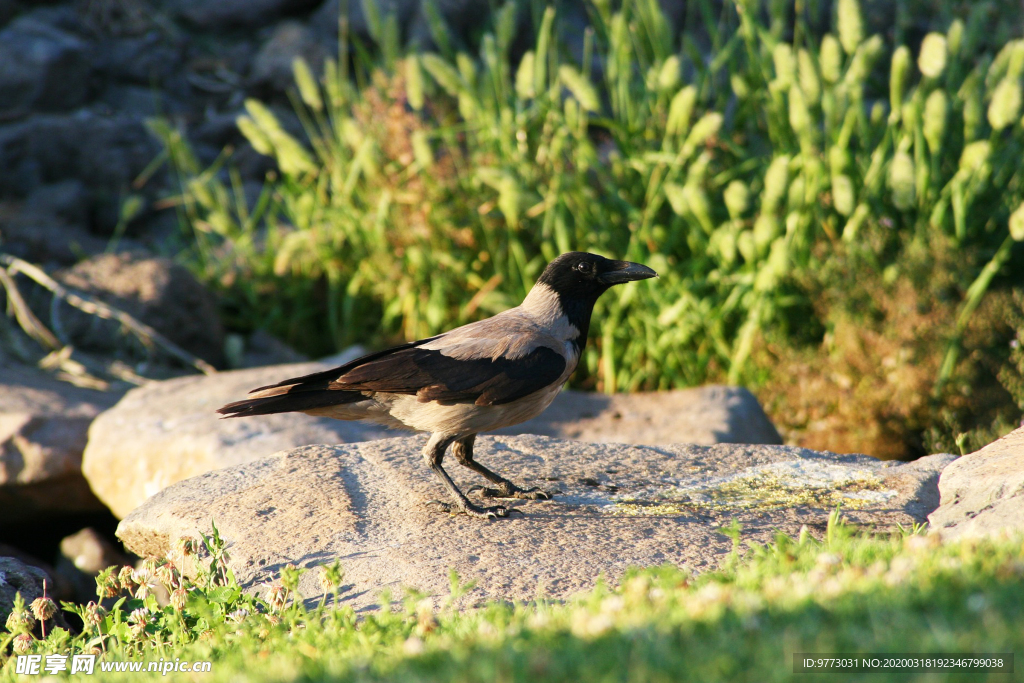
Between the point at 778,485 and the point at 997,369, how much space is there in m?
2.64

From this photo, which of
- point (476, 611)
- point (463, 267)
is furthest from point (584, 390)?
point (476, 611)

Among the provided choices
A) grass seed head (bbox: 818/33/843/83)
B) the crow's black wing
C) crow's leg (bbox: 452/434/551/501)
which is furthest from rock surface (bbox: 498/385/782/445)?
grass seed head (bbox: 818/33/843/83)

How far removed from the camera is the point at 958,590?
2088 mm

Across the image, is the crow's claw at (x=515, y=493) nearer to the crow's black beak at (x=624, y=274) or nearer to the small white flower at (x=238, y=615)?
the crow's black beak at (x=624, y=274)

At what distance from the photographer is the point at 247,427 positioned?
5.21 metres

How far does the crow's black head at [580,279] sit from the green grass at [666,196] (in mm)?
1956

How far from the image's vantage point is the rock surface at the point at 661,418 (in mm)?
5523

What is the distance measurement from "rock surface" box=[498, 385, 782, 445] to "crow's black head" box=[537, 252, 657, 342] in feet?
4.67

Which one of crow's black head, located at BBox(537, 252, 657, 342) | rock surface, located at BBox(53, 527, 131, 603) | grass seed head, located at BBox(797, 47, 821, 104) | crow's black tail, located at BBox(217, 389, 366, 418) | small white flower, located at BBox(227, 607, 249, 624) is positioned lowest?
rock surface, located at BBox(53, 527, 131, 603)

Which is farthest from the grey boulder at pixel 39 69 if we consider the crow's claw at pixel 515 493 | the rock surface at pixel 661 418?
the crow's claw at pixel 515 493

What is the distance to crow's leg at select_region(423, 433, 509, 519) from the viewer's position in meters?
3.71

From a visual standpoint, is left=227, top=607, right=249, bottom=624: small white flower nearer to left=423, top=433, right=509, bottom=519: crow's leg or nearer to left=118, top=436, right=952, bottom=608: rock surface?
left=118, top=436, right=952, bottom=608: rock surface

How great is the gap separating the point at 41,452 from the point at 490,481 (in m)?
2.86

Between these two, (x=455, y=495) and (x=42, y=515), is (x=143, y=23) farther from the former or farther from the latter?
(x=455, y=495)
